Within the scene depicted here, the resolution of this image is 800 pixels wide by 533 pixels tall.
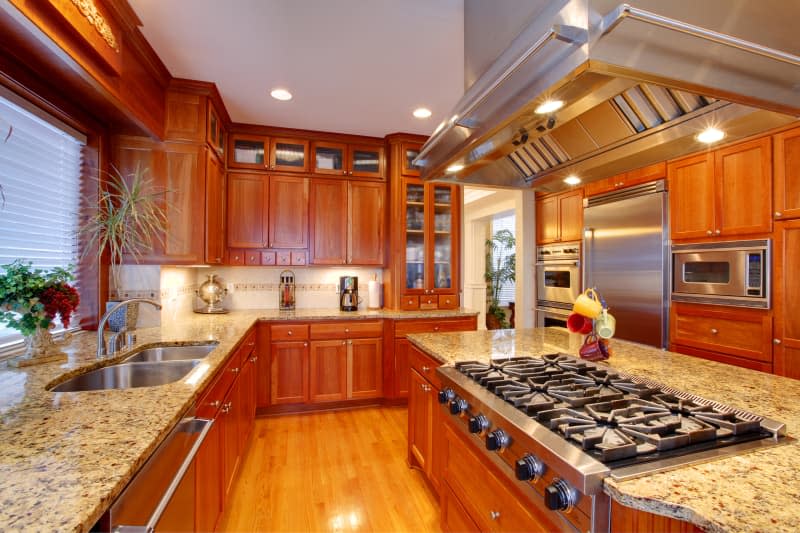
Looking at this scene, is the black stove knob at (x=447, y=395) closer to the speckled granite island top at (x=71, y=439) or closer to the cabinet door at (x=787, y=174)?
the speckled granite island top at (x=71, y=439)

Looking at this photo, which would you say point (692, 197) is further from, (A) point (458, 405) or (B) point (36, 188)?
(B) point (36, 188)

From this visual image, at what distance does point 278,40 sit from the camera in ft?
6.84

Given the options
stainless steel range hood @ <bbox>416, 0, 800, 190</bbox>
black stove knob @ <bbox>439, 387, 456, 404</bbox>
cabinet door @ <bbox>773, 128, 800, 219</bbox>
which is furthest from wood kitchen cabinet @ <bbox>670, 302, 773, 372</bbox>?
black stove knob @ <bbox>439, 387, 456, 404</bbox>

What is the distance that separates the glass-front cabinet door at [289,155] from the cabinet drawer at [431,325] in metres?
1.73

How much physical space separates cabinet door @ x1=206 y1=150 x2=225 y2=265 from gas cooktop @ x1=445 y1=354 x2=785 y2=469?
7.12ft

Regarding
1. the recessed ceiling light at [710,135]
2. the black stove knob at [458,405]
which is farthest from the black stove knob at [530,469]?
the recessed ceiling light at [710,135]

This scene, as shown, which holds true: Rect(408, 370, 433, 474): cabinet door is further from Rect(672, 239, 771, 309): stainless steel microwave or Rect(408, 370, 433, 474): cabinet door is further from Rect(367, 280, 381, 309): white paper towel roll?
Rect(672, 239, 771, 309): stainless steel microwave

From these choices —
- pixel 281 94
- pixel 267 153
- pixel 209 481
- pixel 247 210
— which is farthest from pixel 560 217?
pixel 209 481

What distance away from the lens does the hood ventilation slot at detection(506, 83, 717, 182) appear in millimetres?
1088

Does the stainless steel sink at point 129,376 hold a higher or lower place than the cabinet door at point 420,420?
higher

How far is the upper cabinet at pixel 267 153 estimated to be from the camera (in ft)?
10.9

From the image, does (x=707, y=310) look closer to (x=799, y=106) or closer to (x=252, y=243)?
(x=799, y=106)

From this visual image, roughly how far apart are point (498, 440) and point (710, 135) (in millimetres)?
1104

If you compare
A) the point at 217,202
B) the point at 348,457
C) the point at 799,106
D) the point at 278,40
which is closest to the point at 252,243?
the point at 217,202
